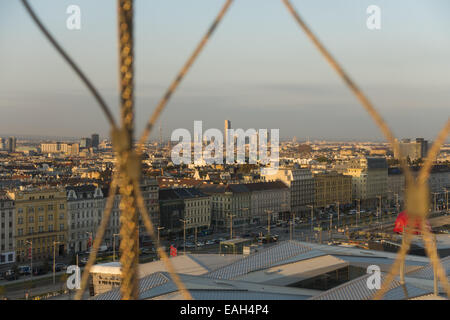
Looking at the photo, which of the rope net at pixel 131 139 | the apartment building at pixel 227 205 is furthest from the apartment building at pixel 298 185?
the rope net at pixel 131 139

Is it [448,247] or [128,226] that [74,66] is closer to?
[128,226]

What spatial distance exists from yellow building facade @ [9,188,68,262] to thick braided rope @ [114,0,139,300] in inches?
556

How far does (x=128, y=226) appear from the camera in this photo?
892 millimetres

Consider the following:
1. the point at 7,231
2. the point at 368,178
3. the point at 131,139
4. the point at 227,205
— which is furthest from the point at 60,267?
the point at 368,178

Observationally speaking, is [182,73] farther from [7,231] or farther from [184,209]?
[184,209]

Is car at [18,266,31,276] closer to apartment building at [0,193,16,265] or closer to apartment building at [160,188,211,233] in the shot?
apartment building at [0,193,16,265]

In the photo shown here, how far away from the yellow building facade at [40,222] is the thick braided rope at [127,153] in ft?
46.3

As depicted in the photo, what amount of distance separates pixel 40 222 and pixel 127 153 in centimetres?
1550

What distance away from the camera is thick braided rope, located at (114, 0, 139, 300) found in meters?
0.87

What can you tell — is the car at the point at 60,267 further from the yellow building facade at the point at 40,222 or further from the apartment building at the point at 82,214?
the apartment building at the point at 82,214

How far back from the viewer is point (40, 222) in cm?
1564

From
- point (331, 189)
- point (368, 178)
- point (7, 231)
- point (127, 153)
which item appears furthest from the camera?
point (368, 178)
